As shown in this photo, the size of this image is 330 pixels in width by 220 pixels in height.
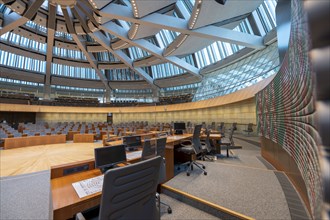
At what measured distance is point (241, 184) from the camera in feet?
9.99

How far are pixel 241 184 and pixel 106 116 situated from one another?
2481 cm

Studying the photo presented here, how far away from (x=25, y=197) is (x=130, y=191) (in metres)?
3.06

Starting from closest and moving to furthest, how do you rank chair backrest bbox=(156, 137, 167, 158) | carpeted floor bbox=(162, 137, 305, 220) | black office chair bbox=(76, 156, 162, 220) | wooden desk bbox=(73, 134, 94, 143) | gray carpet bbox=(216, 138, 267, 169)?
black office chair bbox=(76, 156, 162, 220) < carpeted floor bbox=(162, 137, 305, 220) < chair backrest bbox=(156, 137, 167, 158) < gray carpet bbox=(216, 138, 267, 169) < wooden desk bbox=(73, 134, 94, 143)

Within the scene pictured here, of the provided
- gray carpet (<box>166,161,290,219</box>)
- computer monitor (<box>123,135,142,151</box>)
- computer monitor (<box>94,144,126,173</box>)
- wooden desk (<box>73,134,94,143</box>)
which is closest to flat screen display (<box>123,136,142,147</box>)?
computer monitor (<box>123,135,142,151</box>)

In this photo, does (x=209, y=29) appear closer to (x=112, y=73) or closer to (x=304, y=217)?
(x=304, y=217)

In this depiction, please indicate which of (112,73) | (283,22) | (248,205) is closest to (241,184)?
(248,205)

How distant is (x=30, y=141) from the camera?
614cm

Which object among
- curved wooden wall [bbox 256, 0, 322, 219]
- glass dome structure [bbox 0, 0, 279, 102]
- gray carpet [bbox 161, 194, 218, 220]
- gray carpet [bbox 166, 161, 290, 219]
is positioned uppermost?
glass dome structure [bbox 0, 0, 279, 102]

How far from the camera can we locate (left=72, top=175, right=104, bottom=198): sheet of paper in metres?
1.46

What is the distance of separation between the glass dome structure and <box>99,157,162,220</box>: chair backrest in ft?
29.7

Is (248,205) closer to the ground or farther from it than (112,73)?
closer to the ground

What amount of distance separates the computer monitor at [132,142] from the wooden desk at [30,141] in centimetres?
514

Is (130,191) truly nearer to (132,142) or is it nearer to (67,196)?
(67,196)

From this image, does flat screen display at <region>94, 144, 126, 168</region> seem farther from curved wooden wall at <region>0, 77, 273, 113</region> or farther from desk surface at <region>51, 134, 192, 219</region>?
curved wooden wall at <region>0, 77, 273, 113</region>
